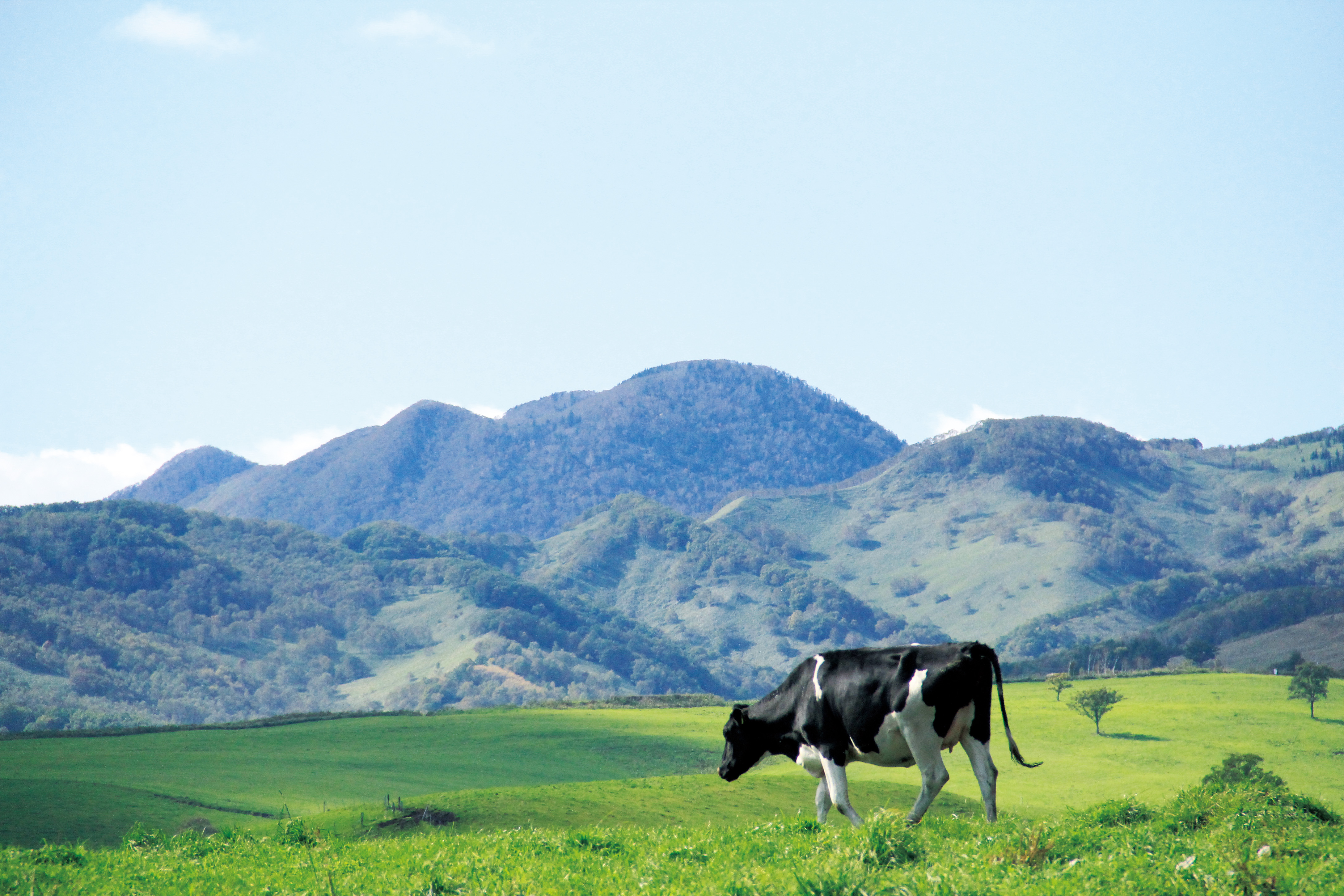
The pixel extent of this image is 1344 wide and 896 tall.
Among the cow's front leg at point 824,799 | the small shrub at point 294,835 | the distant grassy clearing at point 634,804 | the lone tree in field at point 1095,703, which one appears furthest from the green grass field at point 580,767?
the cow's front leg at point 824,799

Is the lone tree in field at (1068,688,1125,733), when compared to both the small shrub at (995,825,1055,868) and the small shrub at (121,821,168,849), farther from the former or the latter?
the small shrub at (995,825,1055,868)

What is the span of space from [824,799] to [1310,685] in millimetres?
126581

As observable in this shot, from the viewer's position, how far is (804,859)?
40.7ft

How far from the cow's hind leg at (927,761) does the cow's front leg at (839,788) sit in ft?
3.09

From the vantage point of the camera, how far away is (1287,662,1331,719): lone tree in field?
125m

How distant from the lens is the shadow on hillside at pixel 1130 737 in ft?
377

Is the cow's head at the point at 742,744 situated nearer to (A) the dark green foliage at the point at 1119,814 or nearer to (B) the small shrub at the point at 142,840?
(A) the dark green foliage at the point at 1119,814

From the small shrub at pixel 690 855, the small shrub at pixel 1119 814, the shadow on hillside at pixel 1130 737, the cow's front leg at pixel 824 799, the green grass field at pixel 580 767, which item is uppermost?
the small shrub at pixel 690 855

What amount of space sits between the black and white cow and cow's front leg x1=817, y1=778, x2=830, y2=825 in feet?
0.07

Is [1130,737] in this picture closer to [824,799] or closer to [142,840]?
[824,799]

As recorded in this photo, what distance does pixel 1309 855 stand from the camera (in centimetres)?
1193

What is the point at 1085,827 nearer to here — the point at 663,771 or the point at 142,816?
the point at 142,816

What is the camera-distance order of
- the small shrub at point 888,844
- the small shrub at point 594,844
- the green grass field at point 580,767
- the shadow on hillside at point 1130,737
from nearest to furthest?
the small shrub at point 888,844
the small shrub at point 594,844
the green grass field at point 580,767
the shadow on hillside at point 1130,737

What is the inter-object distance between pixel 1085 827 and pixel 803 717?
211 inches
